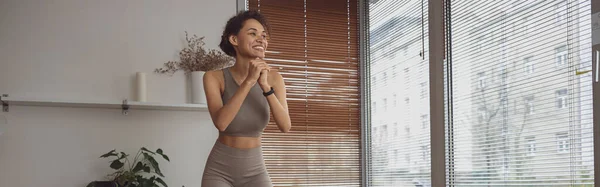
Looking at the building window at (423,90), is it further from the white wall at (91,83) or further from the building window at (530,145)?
the white wall at (91,83)

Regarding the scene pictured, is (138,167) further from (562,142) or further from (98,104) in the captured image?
(562,142)

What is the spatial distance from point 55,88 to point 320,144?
5.47ft

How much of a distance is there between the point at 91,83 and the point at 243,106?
5.25 feet

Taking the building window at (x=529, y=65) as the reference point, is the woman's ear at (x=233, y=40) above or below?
above

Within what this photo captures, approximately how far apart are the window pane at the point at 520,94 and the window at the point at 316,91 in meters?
1.06

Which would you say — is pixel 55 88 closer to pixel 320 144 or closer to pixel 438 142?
pixel 320 144

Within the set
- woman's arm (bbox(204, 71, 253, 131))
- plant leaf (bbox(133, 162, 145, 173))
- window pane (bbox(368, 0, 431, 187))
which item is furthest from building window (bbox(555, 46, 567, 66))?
plant leaf (bbox(133, 162, 145, 173))

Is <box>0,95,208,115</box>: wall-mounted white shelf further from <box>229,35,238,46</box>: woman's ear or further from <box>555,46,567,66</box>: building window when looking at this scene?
<box>555,46,567,66</box>: building window

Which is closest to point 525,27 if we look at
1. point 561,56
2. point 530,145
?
point 561,56

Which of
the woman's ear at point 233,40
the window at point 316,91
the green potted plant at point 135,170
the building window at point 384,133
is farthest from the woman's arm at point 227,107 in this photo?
the building window at point 384,133

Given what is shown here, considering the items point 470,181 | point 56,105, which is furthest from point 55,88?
point 470,181

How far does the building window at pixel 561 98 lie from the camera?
250 centimetres

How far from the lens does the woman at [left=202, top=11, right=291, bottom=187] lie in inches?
90.0

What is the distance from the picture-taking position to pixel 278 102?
93.1 inches
